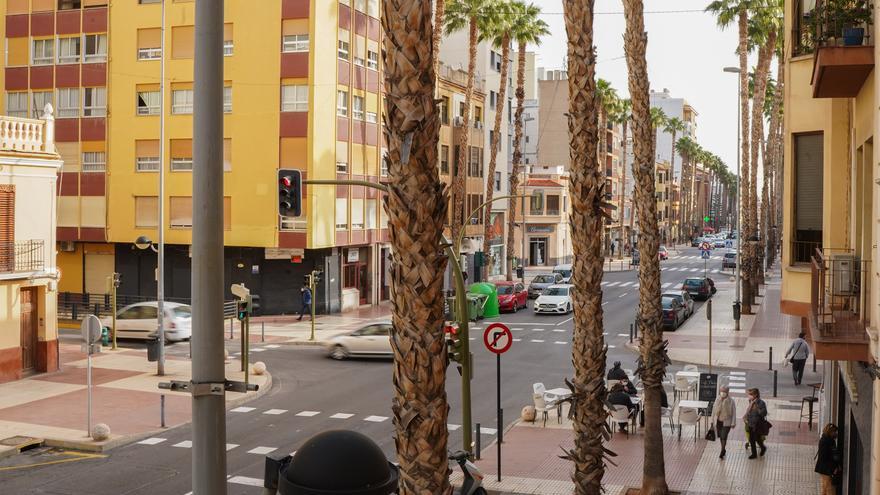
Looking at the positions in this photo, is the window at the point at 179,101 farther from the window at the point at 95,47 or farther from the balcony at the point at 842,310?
the balcony at the point at 842,310

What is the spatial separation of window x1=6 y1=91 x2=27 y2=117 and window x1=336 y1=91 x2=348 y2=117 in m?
16.9

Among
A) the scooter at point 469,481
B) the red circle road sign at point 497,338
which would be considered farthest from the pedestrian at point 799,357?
the scooter at point 469,481

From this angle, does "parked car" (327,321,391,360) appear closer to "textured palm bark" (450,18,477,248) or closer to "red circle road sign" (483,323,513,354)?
"red circle road sign" (483,323,513,354)

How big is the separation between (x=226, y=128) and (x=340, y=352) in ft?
62.4

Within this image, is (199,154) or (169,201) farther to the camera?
(169,201)

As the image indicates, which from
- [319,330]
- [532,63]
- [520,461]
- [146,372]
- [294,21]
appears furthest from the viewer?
[532,63]

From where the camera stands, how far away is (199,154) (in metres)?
5.96

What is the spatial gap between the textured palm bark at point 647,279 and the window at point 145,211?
1403 inches

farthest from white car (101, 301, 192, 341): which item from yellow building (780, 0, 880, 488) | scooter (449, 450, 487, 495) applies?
scooter (449, 450, 487, 495)

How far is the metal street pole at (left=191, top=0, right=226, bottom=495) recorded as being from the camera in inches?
233

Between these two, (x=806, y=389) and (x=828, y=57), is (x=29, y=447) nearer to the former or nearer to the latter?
(x=828, y=57)

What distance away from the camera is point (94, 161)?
48969mm

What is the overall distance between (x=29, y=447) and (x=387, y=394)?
9.54 m

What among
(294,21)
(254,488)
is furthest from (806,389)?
(294,21)
